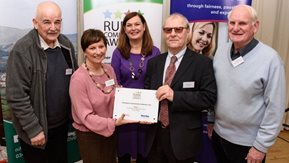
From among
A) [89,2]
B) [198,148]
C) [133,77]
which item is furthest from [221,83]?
[89,2]

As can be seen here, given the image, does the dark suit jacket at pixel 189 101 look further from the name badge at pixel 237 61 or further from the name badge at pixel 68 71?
the name badge at pixel 68 71

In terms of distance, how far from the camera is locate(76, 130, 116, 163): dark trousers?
6.43 feet

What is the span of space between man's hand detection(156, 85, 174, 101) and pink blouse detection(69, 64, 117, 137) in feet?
1.26

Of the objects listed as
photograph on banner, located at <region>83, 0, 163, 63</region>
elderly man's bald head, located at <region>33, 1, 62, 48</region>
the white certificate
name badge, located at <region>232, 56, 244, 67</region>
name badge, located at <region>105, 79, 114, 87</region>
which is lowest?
the white certificate

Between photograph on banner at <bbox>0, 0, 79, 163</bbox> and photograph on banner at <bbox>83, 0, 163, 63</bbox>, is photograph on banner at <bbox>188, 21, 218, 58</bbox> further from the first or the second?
photograph on banner at <bbox>0, 0, 79, 163</bbox>

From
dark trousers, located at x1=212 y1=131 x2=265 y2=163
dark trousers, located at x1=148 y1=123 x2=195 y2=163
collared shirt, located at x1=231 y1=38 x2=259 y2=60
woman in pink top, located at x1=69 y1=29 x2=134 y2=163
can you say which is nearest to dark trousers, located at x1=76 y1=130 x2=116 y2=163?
woman in pink top, located at x1=69 y1=29 x2=134 y2=163

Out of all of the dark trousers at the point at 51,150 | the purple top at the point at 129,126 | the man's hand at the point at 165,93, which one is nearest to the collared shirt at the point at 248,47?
the man's hand at the point at 165,93

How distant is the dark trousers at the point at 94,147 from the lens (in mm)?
1959

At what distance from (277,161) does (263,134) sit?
1.99m

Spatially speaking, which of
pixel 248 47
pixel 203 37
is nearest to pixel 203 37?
pixel 203 37

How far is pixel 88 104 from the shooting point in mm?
1859

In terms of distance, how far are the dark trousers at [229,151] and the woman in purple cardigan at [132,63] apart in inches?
26.8

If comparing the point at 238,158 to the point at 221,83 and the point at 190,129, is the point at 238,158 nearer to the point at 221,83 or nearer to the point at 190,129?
the point at 190,129

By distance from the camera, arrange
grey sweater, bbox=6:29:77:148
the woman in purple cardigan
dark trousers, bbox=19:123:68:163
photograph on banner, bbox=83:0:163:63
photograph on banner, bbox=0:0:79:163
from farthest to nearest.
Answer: photograph on banner, bbox=83:0:163:63 < photograph on banner, bbox=0:0:79:163 < the woman in purple cardigan < dark trousers, bbox=19:123:68:163 < grey sweater, bbox=6:29:77:148
